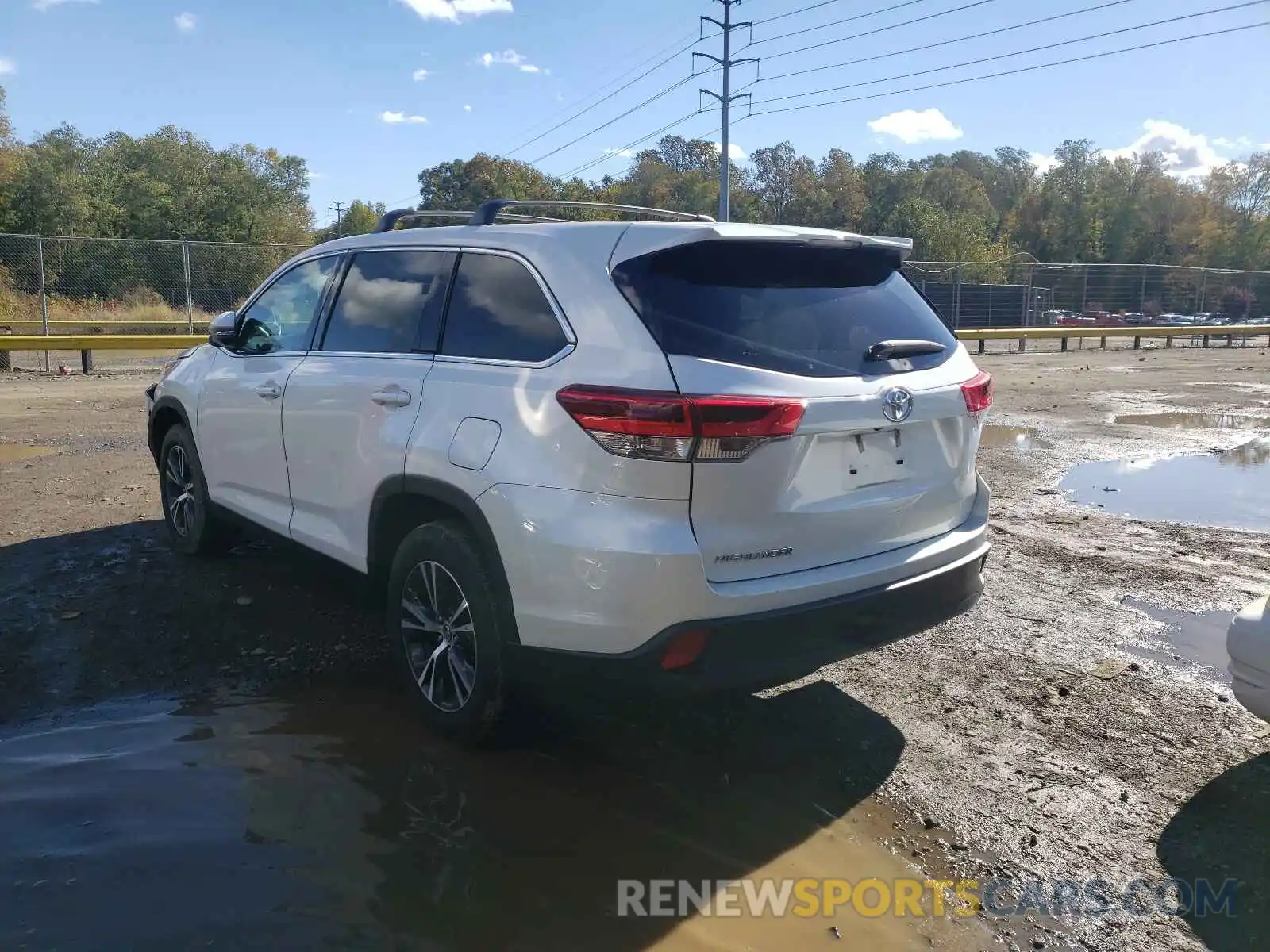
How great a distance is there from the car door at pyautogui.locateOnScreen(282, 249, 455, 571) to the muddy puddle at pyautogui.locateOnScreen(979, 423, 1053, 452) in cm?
727

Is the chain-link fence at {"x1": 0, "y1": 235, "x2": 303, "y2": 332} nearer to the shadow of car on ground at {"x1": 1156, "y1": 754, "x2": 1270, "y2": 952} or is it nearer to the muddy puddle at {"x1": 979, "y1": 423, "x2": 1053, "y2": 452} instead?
the muddy puddle at {"x1": 979, "y1": 423, "x2": 1053, "y2": 452}

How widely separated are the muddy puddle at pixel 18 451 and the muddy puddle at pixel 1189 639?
871 cm

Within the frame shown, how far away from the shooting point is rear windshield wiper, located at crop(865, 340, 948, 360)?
339 cm

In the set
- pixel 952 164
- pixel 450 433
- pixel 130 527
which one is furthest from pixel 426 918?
pixel 952 164

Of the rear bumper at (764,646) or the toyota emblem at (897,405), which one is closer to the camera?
the rear bumper at (764,646)

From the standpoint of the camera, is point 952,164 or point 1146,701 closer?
point 1146,701

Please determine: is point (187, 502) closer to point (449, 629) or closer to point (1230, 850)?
point (449, 629)

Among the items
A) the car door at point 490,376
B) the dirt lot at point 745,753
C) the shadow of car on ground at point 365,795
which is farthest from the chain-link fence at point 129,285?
the car door at point 490,376

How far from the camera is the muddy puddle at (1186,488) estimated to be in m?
7.20

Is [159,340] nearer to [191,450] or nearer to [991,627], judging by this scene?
[191,450]

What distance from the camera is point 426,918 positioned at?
266 cm

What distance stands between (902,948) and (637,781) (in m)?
1.07

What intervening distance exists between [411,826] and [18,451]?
310 inches

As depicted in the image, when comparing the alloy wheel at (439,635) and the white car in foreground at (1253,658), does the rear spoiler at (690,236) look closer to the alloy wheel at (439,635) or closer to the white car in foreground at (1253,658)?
the alloy wheel at (439,635)
